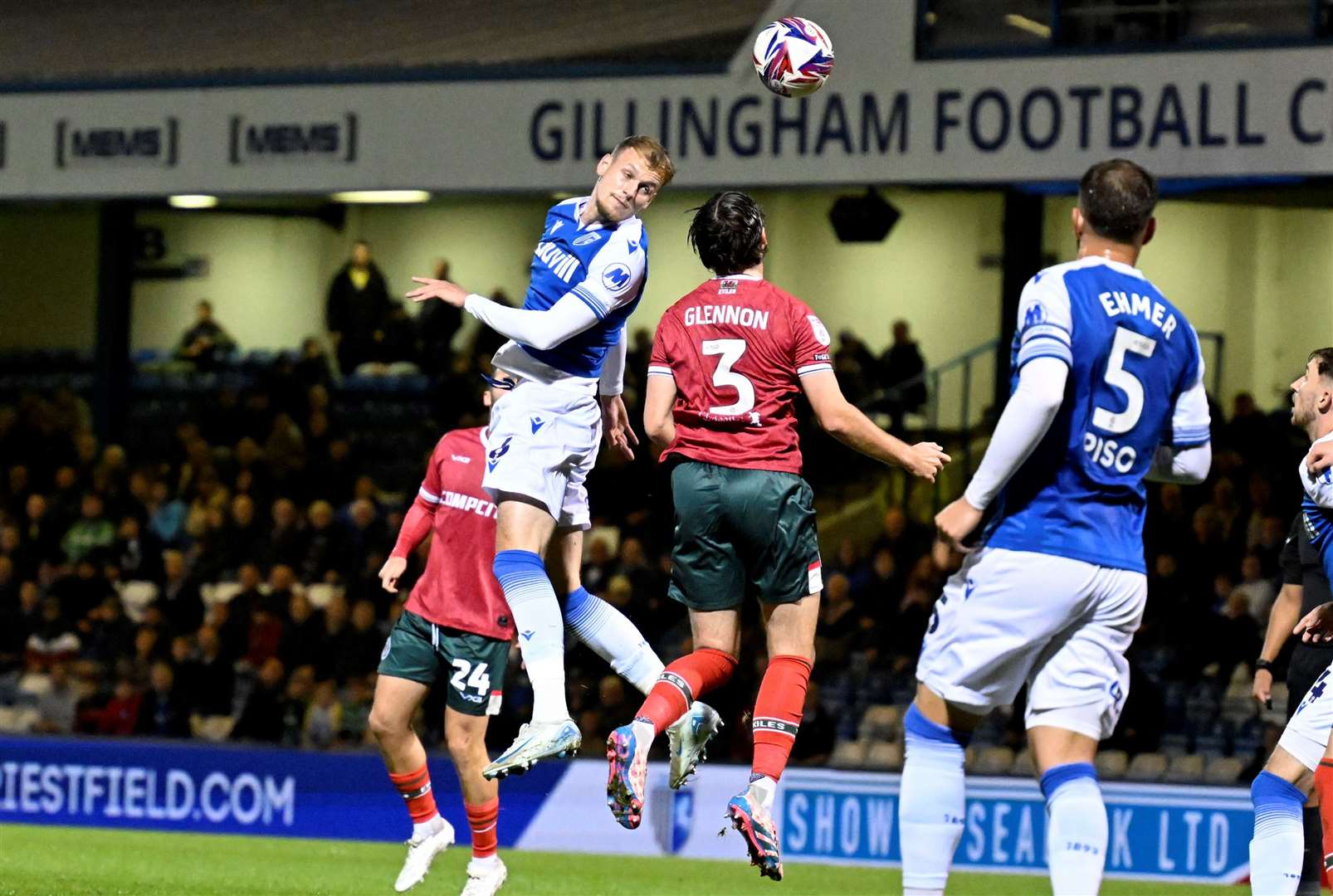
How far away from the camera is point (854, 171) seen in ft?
Result: 50.1

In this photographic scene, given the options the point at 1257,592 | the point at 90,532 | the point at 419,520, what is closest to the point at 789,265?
the point at 90,532

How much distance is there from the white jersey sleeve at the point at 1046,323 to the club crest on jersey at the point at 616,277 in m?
1.87

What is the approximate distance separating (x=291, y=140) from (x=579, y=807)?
6104 mm

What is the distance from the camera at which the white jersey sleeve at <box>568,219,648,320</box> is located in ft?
23.5

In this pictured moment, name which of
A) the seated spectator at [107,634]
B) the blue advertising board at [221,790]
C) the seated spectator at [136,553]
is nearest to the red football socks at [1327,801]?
the blue advertising board at [221,790]

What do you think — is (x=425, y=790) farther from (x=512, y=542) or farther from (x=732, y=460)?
(x=732, y=460)

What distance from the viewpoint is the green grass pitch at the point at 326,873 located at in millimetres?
9594

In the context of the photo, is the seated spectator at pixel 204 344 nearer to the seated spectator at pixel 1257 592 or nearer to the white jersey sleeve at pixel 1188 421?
the seated spectator at pixel 1257 592

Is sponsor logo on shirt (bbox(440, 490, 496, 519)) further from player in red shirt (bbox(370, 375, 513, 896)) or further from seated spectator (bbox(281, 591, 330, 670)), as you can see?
seated spectator (bbox(281, 591, 330, 670))

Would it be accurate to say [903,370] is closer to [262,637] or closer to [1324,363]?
[262,637]

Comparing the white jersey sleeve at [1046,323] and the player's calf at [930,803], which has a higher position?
the white jersey sleeve at [1046,323]

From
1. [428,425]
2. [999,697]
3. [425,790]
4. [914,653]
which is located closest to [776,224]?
[428,425]

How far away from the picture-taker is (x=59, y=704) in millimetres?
17297

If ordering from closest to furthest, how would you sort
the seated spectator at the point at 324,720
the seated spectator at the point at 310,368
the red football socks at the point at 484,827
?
1. the red football socks at the point at 484,827
2. the seated spectator at the point at 324,720
3. the seated spectator at the point at 310,368
